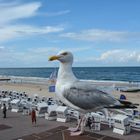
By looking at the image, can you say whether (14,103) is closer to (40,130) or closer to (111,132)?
(40,130)

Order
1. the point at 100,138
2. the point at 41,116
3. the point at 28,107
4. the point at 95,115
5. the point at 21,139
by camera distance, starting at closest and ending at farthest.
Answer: the point at 100,138 < the point at 21,139 < the point at 95,115 < the point at 41,116 < the point at 28,107

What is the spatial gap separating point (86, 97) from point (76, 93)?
36 cm

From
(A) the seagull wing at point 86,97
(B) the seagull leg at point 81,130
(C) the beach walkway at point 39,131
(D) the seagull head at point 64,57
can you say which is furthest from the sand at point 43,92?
(D) the seagull head at point 64,57

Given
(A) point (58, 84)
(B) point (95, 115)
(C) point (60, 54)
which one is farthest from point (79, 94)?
(B) point (95, 115)

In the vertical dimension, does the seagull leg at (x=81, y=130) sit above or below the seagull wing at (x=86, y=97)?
below

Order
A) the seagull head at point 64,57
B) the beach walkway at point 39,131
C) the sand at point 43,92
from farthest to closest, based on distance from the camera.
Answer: the sand at point 43,92 → the beach walkway at point 39,131 → the seagull head at point 64,57

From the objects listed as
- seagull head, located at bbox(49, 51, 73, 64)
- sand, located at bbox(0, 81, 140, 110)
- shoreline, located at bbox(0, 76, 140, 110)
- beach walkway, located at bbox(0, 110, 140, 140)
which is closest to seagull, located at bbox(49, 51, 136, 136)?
seagull head, located at bbox(49, 51, 73, 64)

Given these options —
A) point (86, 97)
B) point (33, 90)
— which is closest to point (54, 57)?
point (86, 97)

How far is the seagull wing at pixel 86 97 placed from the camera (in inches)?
380

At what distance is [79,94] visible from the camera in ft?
32.2

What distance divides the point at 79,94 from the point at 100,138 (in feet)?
15.5

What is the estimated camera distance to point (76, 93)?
978 centimetres

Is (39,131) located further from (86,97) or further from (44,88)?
(44,88)

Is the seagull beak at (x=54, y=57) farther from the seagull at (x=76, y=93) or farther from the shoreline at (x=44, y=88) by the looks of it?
the shoreline at (x=44, y=88)
